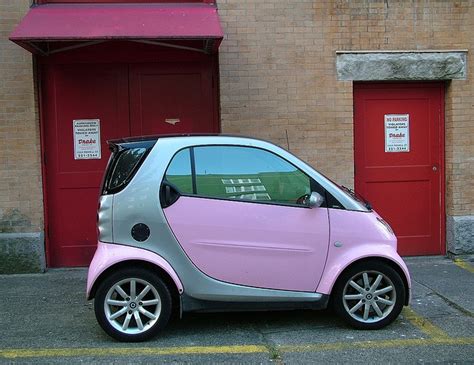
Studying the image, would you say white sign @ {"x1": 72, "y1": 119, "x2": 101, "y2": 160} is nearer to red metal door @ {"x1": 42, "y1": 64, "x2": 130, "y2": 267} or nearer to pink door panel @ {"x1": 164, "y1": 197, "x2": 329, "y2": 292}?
red metal door @ {"x1": 42, "y1": 64, "x2": 130, "y2": 267}

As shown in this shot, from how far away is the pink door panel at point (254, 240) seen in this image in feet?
15.1

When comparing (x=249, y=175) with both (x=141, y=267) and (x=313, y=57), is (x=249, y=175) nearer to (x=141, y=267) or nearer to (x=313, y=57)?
(x=141, y=267)

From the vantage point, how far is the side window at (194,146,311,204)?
473 centimetres

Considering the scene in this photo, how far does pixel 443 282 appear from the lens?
21.3 feet

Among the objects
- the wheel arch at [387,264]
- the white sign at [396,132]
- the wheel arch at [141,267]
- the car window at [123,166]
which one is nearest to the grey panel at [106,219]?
the car window at [123,166]

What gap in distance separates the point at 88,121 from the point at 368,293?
4.51 meters

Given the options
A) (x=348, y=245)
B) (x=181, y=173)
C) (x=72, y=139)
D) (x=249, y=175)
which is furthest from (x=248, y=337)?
(x=72, y=139)

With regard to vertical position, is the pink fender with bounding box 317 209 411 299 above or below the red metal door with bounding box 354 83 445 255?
below

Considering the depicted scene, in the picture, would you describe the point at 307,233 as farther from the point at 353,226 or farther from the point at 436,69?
the point at 436,69

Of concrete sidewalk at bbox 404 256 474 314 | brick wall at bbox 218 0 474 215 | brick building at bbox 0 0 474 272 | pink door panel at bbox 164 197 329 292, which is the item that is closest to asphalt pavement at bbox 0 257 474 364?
concrete sidewalk at bbox 404 256 474 314

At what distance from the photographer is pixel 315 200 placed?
466 cm

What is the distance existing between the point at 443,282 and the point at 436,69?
294 centimetres

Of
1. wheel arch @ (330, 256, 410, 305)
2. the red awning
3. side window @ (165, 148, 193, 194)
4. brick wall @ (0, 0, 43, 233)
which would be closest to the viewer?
side window @ (165, 148, 193, 194)

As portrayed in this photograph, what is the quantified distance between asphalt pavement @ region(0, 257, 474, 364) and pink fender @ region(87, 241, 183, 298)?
1.76 ft
